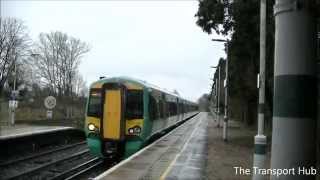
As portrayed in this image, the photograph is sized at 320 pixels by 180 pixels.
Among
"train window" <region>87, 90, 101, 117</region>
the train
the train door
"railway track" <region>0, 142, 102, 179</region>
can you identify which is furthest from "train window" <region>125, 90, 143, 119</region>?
"railway track" <region>0, 142, 102, 179</region>

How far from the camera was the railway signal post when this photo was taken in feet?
16.4

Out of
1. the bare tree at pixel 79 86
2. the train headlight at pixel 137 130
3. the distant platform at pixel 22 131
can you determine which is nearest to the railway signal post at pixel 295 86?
the train headlight at pixel 137 130

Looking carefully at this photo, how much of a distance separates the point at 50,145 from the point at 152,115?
10.1m

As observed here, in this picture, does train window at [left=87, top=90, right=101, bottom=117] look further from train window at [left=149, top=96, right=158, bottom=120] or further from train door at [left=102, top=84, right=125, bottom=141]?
train window at [left=149, top=96, right=158, bottom=120]

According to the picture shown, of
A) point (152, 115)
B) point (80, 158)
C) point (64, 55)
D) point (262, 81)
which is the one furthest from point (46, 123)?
point (64, 55)

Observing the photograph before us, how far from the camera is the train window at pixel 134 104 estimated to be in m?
20.1

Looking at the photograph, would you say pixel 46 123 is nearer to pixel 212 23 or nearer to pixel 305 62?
pixel 212 23

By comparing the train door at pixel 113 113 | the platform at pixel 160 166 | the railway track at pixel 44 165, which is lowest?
the railway track at pixel 44 165

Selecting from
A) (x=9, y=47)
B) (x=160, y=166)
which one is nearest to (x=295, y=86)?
(x=160, y=166)

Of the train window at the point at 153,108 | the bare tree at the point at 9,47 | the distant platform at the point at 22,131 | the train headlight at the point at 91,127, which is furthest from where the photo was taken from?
the bare tree at the point at 9,47

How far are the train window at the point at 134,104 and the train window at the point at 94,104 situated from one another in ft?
3.32

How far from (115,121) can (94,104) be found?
42.2 inches

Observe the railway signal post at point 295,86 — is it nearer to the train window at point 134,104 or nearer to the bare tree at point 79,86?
the train window at point 134,104

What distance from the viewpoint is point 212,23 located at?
26.2 metres
